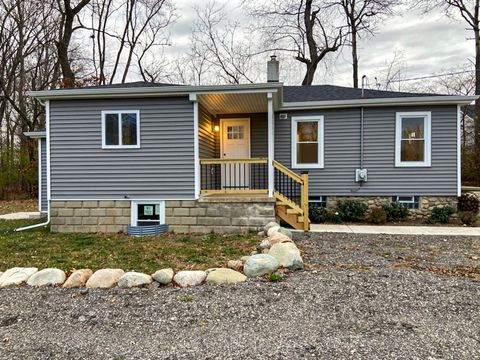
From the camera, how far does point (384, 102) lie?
8516 mm

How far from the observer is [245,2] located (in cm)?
1805

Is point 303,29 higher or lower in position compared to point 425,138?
higher

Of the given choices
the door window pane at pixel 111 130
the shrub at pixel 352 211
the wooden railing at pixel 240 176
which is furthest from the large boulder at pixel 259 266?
the shrub at pixel 352 211

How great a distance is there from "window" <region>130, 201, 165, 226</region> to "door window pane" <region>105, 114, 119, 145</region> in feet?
4.61

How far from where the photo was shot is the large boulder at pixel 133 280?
12.0 feet

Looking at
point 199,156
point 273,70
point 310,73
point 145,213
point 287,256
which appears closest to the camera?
point 287,256

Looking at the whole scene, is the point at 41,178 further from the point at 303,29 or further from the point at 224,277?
the point at 303,29

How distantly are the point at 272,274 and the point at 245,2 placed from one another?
58.2 ft

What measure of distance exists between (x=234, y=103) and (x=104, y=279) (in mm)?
5401

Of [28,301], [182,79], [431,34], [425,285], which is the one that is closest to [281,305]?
[425,285]

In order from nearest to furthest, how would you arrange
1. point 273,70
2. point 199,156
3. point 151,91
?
point 151,91
point 199,156
point 273,70

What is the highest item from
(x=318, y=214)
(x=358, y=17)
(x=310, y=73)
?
(x=358, y=17)

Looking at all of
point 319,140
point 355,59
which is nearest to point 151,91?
point 319,140

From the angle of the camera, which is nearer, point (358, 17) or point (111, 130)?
point (111, 130)
